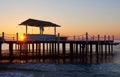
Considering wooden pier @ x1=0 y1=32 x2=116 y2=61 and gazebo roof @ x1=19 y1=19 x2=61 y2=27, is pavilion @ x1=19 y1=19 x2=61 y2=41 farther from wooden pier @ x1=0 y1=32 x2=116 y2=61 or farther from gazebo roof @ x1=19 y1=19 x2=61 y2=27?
wooden pier @ x1=0 y1=32 x2=116 y2=61

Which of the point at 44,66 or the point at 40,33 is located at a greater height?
the point at 40,33

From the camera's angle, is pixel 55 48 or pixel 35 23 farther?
pixel 55 48

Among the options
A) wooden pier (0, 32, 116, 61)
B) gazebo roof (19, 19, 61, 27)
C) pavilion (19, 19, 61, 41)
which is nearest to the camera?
pavilion (19, 19, 61, 41)

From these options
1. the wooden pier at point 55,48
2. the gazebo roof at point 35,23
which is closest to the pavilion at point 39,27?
the gazebo roof at point 35,23

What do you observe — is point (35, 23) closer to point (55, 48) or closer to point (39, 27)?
point (39, 27)

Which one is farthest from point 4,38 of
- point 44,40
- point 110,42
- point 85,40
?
point 110,42

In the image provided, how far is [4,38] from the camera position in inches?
1528

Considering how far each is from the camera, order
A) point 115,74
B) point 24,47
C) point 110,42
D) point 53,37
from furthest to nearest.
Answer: point 24,47 → point 110,42 → point 53,37 → point 115,74

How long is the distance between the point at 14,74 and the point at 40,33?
49.8ft

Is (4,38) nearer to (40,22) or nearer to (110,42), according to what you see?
(40,22)

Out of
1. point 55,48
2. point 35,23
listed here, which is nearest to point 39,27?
point 35,23

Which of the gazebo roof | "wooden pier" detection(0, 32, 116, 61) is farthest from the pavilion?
"wooden pier" detection(0, 32, 116, 61)

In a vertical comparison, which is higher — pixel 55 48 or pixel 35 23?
pixel 35 23

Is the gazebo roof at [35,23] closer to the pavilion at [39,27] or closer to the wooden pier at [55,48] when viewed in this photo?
the pavilion at [39,27]
